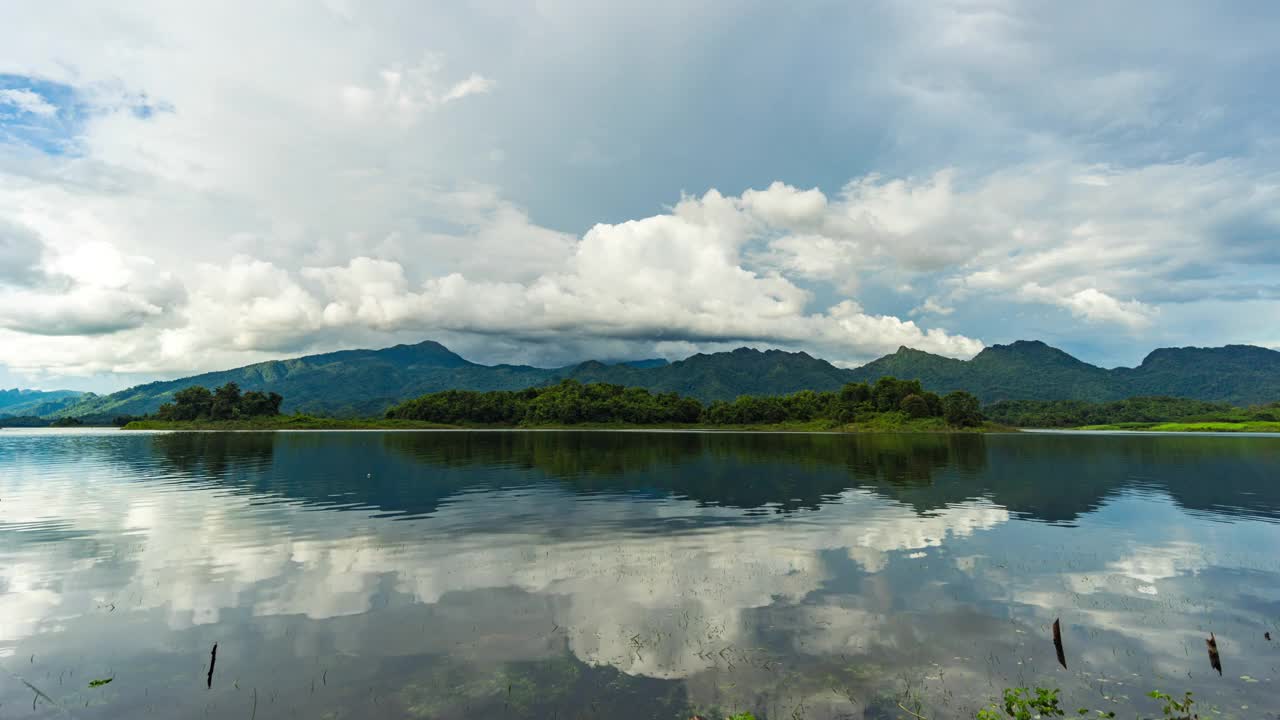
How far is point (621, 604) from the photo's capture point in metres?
27.2

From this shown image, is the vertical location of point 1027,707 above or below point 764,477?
above

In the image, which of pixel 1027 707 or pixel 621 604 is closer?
pixel 1027 707

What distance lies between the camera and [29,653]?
2152cm

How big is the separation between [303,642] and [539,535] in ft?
69.6

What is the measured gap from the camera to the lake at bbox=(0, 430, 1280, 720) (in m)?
18.7

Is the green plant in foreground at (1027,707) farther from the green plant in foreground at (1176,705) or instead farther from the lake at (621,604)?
Answer: the green plant in foreground at (1176,705)

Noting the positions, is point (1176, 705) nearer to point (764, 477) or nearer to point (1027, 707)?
point (1027, 707)

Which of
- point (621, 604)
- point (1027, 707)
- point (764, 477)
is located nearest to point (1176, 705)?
point (1027, 707)

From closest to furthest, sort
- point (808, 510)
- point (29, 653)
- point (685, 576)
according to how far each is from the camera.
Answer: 1. point (29, 653)
2. point (685, 576)
3. point (808, 510)

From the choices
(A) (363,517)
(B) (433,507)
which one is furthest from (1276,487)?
(A) (363,517)

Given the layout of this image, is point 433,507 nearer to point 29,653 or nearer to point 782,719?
point 29,653

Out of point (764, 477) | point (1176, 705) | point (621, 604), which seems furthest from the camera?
point (764, 477)

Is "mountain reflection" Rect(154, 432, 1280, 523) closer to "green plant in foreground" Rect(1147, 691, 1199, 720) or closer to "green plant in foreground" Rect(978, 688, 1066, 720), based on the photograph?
"green plant in foreground" Rect(1147, 691, 1199, 720)

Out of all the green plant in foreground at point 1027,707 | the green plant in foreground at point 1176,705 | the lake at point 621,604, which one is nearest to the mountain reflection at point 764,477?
the lake at point 621,604
